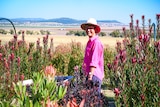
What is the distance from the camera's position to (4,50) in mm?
8594

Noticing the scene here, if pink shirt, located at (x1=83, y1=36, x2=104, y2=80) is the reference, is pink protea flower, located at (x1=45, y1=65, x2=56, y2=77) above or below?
above

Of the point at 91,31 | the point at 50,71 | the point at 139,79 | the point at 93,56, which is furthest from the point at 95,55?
the point at 50,71

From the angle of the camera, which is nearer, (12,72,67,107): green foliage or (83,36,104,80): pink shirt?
(12,72,67,107): green foliage

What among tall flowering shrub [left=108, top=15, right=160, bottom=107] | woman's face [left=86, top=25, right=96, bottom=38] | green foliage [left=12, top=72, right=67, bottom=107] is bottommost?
tall flowering shrub [left=108, top=15, right=160, bottom=107]

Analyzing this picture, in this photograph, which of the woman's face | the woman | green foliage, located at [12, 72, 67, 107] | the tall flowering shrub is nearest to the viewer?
green foliage, located at [12, 72, 67, 107]

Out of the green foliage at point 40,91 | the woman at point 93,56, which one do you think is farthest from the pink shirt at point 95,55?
the green foliage at point 40,91

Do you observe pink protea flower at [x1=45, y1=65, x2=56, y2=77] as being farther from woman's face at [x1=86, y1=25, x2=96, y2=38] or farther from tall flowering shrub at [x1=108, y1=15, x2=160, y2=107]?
woman's face at [x1=86, y1=25, x2=96, y2=38]

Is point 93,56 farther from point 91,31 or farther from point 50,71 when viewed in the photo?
point 50,71

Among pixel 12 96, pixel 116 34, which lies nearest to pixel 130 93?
pixel 12 96

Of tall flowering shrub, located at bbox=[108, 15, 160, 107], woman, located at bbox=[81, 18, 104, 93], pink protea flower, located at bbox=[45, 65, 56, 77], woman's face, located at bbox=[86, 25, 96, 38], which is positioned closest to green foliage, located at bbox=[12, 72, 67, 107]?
pink protea flower, located at bbox=[45, 65, 56, 77]

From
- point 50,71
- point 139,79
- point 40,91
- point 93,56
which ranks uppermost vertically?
point 50,71

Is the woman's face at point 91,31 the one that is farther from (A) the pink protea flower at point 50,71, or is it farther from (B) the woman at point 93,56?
(A) the pink protea flower at point 50,71

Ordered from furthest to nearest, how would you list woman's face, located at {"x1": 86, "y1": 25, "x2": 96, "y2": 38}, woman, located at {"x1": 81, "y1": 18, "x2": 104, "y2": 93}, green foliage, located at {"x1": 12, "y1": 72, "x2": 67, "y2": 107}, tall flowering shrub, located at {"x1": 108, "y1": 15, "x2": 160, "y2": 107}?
woman's face, located at {"x1": 86, "y1": 25, "x2": 96, "y2": 38} < woman, located at {"x1": 81, "y1": 18, "x2": 104, "y2": 93} < tall flowering shrub, located at {"x1": 108, "y1": 15, "x2": 160, "y2": 107} < green foliage, located at {"x1": 12, "y1": 72, "x2": 67, "y2": 107}

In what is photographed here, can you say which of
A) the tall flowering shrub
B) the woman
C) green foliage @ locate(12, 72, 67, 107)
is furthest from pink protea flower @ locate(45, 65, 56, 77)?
the woman
